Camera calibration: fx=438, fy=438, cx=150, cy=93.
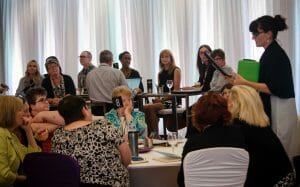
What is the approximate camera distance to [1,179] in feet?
8.22

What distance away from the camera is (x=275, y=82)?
338 centimetres

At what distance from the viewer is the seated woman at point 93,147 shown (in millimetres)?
2529

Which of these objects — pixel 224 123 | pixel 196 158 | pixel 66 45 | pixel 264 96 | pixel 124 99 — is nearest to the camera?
pixel 196 158

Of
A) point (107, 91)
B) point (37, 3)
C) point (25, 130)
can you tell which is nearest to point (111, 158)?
point (25, 130)

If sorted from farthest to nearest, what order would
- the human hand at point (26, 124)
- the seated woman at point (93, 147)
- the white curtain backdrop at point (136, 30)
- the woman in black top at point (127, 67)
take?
the white curtain backdrop at point (136, 30), the woman in black top at point (127, 67), the human hand at point (26, 124), the seated woman at point (93, 147)

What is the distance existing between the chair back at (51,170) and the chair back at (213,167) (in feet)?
2.05

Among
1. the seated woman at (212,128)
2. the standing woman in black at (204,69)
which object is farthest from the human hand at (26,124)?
the standing woman in black at (204,69)

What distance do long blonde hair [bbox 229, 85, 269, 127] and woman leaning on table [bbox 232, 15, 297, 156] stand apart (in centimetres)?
67

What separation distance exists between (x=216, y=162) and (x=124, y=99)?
1714mm

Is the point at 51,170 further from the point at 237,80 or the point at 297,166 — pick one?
the point at 297,166

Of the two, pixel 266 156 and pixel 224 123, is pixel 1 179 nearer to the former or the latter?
pixel 224 123

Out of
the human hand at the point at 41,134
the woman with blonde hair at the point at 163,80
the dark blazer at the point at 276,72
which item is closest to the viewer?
the human hand at the point at 41,134

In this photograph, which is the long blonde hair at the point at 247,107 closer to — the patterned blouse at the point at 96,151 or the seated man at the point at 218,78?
the patterned blouse at the point at 96,151

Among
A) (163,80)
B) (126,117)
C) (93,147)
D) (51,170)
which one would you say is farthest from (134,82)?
(51,170)
